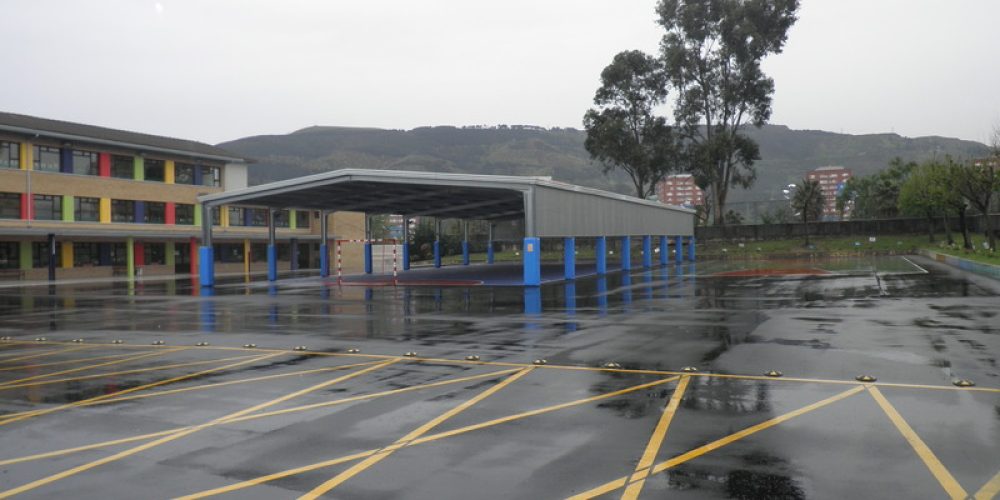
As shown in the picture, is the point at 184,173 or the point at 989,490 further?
the point at 184,173

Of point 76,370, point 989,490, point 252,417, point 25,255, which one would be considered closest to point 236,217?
point 25,255

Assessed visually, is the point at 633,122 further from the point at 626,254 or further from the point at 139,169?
the point at 139,169

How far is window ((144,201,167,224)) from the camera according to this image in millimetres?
51594

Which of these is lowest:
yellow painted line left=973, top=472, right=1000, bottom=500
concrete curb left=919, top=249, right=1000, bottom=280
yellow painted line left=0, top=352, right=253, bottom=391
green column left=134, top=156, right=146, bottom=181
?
yellow painted line left=973, top=472, right=1000, bottom=500

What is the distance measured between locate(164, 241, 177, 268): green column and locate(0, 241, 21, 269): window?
10.8 metres

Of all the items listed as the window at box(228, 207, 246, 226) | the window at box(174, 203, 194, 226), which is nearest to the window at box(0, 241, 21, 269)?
the window at box(174, 203, 194, 226)

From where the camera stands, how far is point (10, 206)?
4312 centimetres

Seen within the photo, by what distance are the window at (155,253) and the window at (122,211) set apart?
8.94ft

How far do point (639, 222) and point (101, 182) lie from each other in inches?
1507

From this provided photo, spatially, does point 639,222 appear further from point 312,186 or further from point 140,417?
point 140,417

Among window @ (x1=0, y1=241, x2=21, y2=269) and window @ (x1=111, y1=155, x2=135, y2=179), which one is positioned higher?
window @ (x1=111, y1=155, x2=135, y2=179)

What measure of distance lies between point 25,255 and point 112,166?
8.62 metres

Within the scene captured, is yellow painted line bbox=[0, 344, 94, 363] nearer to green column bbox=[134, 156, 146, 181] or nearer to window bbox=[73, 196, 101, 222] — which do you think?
window bbox=[73, 196, 101, 222]

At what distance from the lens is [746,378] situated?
9.88 metres
